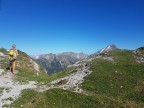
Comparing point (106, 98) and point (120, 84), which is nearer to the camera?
point (106, 98)

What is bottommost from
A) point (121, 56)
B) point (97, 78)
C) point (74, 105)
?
point (74, 105)

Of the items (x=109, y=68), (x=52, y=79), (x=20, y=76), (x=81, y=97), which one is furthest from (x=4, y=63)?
(x=81, y=97)

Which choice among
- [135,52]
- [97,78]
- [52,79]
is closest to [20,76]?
[52,79]

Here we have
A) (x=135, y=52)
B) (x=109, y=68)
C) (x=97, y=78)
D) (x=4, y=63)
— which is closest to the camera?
(x=97, y=78)

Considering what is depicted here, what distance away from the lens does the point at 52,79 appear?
44.1 meters

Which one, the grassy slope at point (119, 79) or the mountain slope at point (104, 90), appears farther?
the grassy slope at point (119, 79)

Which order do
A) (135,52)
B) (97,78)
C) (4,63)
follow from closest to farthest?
(97,78)
(135,52)
(4,63)

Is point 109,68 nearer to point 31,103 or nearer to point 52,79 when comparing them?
point 52,79

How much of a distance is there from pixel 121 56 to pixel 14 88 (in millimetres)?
23914

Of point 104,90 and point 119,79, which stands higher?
point 119,79

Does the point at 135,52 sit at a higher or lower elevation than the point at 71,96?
higher

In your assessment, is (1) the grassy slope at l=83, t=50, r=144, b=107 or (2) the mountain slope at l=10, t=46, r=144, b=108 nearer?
(2) the mountain slope at l=10, t=46, r=144, b=108

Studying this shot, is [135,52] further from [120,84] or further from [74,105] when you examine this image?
[74,105]

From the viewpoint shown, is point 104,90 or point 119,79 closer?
point 104,90
